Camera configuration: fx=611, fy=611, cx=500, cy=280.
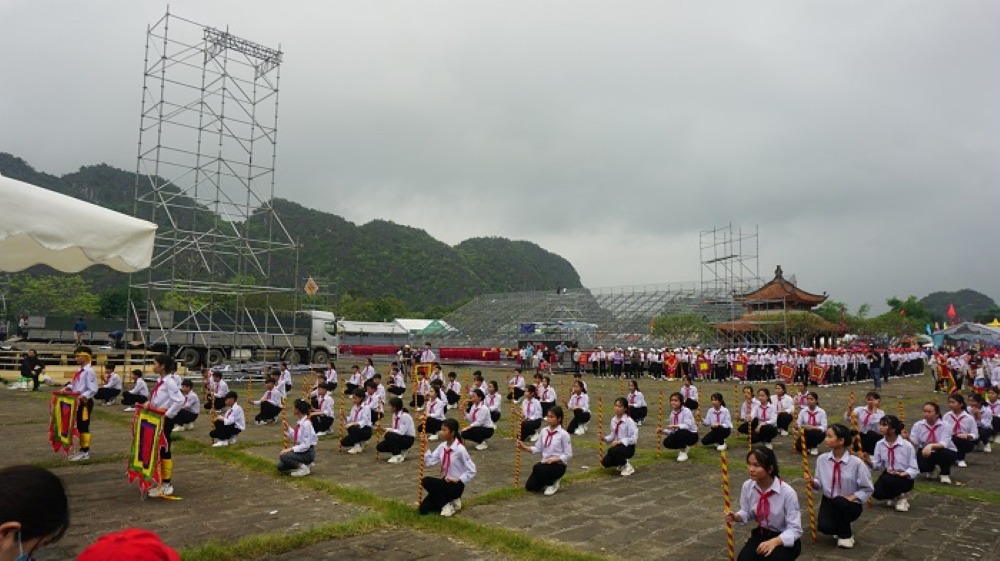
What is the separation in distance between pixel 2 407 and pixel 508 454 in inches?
567

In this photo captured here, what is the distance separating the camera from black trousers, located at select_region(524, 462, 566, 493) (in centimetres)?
862

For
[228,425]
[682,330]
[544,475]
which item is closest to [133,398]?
[228,425]

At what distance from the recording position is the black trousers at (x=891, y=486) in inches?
307

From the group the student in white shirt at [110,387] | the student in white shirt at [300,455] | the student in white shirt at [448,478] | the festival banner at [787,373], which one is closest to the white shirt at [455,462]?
the student in white shirt at [448,478]

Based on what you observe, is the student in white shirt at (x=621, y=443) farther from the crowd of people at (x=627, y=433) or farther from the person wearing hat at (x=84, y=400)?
the person wearing hat at (x=84, y=400)

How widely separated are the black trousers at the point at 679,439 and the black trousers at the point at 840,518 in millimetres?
4695

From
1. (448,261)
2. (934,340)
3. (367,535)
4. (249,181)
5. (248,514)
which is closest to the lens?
(367,535)

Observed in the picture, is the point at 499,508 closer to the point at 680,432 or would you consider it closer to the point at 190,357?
the point at 680,432

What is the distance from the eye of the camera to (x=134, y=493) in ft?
27.5

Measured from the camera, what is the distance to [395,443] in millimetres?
10906

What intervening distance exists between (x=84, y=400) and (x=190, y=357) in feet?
55.2

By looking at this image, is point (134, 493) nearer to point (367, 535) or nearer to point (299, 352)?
point (367, 535)

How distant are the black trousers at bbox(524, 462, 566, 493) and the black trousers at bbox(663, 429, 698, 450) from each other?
11.2 feet

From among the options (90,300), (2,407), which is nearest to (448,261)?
(90,300)
